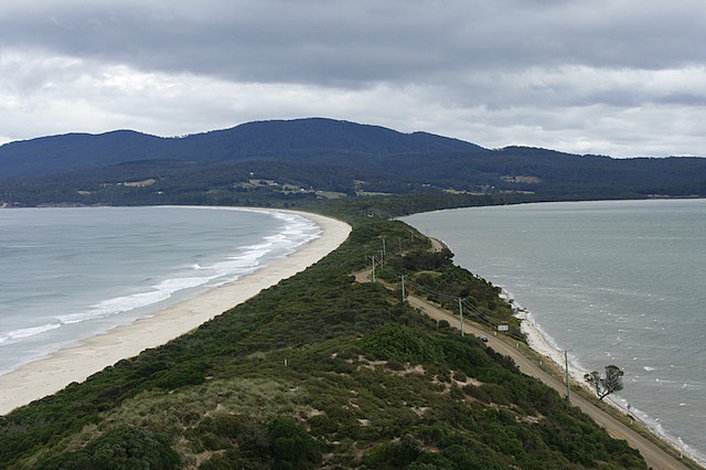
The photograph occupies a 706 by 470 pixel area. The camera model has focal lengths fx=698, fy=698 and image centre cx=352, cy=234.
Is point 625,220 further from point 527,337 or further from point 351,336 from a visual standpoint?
point 351,336

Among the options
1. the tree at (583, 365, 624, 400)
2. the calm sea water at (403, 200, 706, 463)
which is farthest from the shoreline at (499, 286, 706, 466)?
the tree at (583, 365, 624, 400)

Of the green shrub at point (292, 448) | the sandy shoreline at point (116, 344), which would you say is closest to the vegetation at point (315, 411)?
the green shrub at point (292, 448)

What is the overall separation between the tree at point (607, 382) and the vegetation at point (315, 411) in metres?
4.99

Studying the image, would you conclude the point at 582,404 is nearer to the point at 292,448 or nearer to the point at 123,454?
the point at 292,448

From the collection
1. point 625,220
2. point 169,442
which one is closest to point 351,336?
point 169,442

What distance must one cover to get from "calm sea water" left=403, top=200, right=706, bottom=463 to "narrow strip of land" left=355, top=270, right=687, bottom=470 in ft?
6.88

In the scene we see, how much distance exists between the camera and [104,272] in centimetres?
7319

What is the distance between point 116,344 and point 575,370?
24.9 meters

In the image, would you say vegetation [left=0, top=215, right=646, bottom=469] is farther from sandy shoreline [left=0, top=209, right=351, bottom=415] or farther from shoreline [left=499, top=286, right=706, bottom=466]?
shoreline [left=499, top=286, right=706, bottom=466]

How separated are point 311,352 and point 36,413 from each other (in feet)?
31.5

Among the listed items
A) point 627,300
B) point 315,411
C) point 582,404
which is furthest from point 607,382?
point 627,300

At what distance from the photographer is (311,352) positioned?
1016 inches

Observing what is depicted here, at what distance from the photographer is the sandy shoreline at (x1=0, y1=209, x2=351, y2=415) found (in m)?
31.4

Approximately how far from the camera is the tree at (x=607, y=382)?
1203 inches
